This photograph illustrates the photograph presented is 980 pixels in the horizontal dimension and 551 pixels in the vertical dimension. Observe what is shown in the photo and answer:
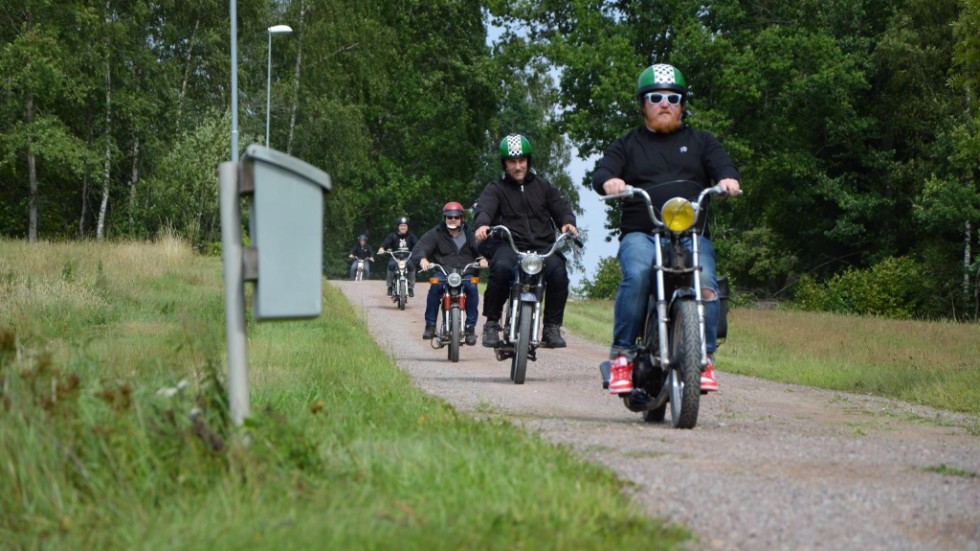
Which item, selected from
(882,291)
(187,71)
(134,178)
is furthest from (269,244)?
(187,71)

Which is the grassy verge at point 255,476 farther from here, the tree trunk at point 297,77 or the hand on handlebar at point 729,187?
the tree trunk at point 297,77

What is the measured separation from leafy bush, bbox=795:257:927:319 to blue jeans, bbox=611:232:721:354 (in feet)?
104

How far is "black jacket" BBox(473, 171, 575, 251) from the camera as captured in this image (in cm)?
1155

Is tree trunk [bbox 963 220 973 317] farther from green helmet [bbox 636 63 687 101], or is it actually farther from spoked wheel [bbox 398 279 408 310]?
green helmet [bbox 636 63 687 101]

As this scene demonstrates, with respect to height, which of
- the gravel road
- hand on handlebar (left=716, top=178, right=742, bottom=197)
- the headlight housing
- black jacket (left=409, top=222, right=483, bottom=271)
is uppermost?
hand on handlebar (left=716, top=178, right=742, bottom=197)

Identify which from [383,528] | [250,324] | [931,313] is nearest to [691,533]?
[383,528]

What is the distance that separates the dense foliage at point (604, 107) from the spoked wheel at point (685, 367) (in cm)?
2616

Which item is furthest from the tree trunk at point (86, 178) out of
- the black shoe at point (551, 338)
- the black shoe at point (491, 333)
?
the black shoe at point (551, 338)

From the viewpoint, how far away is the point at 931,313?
39656 millimetres

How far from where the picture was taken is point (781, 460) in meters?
6.09

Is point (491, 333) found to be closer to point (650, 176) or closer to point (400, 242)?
point (650, 176)

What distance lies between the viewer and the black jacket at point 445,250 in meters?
15.6

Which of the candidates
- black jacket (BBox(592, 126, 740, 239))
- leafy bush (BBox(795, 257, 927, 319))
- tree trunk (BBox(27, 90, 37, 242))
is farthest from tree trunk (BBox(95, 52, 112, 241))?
black jacket (BBox(592, 126, 740, 239))

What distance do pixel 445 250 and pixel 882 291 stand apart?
26.2 m
